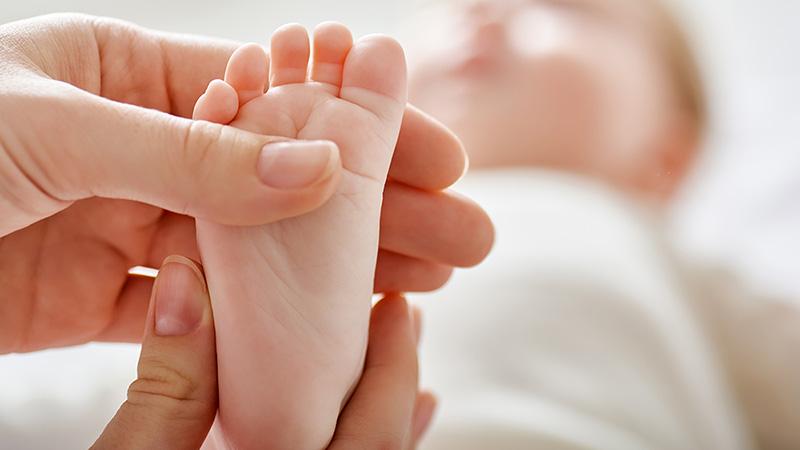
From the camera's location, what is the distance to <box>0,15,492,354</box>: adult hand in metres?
0.42

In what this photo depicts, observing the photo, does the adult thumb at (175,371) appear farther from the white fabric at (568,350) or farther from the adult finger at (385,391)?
the white fabric at (568,350)

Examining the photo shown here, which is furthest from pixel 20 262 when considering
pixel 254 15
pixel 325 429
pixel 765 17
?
pixel 765 17

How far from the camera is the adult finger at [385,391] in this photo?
562 mm

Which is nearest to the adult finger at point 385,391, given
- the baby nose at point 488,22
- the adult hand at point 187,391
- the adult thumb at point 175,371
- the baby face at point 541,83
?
the adult hand at point 187,391

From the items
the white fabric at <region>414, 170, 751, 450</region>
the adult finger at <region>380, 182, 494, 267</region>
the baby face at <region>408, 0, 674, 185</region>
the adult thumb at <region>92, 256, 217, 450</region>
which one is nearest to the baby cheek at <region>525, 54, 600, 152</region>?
the baby face at <region>408, 0, 674, 185</region>

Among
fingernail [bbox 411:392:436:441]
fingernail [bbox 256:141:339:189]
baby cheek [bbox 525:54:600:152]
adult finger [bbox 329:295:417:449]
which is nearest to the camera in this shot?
fingernail [bbox 256:141:339:189]

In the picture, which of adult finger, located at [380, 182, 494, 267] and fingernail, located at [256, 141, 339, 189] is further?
adult finger, located at [380, 182, 494, 267]

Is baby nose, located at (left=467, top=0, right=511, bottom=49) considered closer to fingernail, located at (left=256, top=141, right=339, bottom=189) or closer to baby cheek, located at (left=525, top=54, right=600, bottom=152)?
baby cheek, located at (left=525, top=54, right=600, bottom=152)

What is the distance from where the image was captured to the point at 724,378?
105 cm

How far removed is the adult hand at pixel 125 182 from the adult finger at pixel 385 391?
7 cm

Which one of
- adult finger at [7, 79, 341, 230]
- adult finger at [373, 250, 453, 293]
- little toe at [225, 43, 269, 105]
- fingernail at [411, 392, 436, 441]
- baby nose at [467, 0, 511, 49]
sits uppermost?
little toe at [225, 43, 269, 105]

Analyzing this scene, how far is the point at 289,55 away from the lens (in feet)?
1.67

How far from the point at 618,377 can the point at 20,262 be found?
2.01ft

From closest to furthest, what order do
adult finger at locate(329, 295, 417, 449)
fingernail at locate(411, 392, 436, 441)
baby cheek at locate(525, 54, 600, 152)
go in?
adult finger at locate(329, 295, 417, 449) → fingernail at locate(411, 392, 436, 441) → baby cheek at locate(525, 54, 600, 152)
